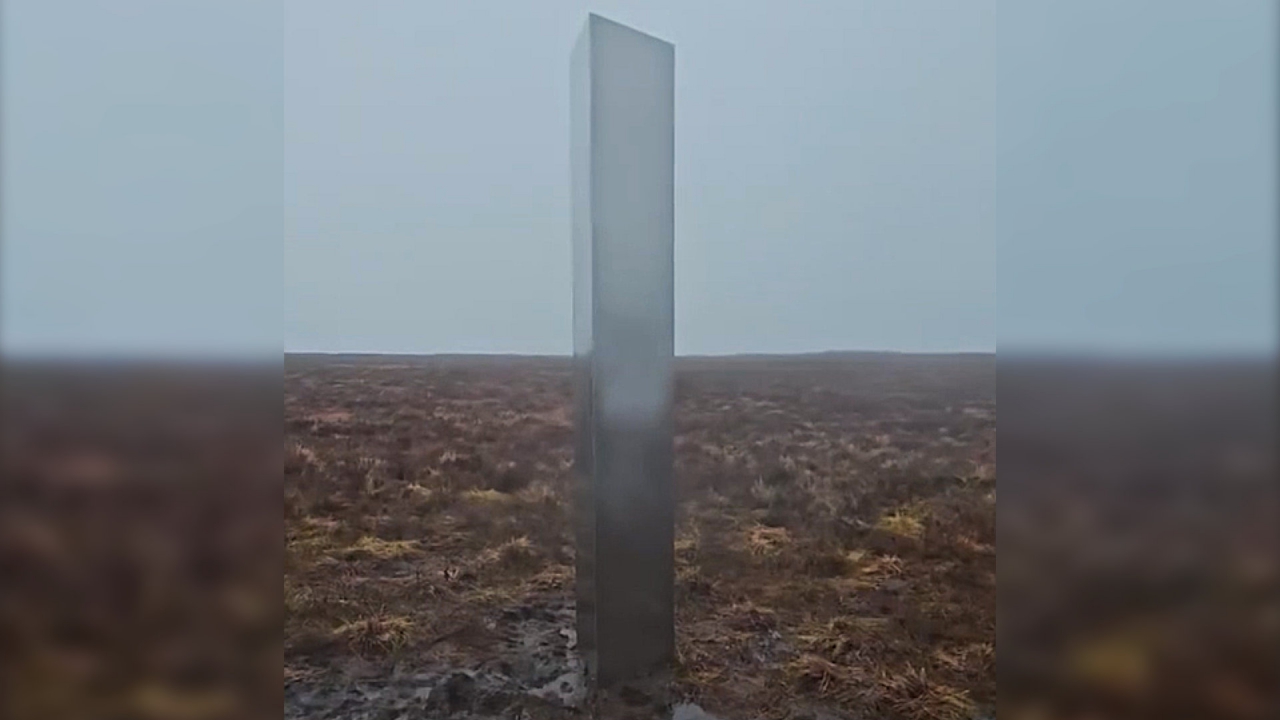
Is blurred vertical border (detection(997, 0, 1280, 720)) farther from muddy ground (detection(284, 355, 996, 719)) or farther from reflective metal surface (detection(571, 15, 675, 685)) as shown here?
muddy ground (detection(284, 355, 996, 719))

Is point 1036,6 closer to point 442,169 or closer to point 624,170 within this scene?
point 624,170

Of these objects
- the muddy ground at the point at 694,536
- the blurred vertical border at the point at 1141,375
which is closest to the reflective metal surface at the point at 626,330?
the muddy ground at the point at 694,536

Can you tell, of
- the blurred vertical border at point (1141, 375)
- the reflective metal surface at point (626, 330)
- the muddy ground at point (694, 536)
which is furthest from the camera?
the muddy ground at point (694, 536)

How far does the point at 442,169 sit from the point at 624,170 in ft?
4.20

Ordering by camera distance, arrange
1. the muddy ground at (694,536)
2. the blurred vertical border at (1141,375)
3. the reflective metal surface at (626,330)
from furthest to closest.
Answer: the muddy ground at (694,536) → the reflective metal surface at (626,330) → the blurred vertical border at (1141,375)

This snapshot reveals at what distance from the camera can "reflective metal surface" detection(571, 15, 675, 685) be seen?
229 centimetres

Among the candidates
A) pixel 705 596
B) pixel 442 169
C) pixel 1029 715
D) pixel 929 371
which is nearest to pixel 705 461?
pixel 705 596

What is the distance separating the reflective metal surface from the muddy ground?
330mm

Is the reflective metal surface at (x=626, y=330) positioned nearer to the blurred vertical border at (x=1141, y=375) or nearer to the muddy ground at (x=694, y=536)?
the muddy ground at (x=694, y=536)

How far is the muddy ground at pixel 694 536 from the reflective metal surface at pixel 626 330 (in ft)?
1.08

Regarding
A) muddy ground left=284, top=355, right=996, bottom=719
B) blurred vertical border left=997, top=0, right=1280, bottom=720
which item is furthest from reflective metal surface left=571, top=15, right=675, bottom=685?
blurred vertical border left=997, top=0, right=1280, bottom=720

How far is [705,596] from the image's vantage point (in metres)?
3.32

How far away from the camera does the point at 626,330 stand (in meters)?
2.35

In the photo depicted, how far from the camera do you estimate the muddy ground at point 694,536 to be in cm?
275
